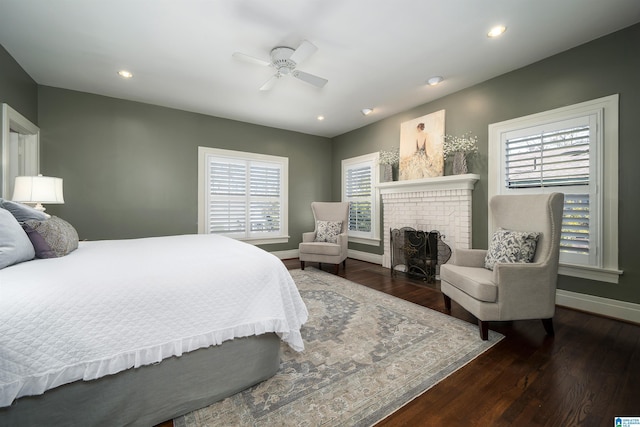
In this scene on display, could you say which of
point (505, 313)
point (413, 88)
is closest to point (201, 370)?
point (505, 313)

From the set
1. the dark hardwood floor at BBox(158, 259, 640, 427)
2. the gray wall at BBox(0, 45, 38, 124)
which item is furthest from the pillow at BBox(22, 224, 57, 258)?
the gray wall at BBox(0, 45, 38, 124)

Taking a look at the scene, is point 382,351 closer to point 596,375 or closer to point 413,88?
point 596,375

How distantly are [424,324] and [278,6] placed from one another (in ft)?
9.92

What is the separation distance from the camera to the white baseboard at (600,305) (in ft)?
7.78

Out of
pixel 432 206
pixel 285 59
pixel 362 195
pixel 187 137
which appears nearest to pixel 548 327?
pixel 432 206

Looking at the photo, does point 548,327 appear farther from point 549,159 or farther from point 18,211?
point 18,211

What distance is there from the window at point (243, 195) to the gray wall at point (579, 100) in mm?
3170

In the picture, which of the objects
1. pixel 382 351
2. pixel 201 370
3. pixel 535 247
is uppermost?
pixel 535 247

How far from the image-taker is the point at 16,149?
3.15 m

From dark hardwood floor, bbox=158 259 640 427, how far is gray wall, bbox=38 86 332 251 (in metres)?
3.57

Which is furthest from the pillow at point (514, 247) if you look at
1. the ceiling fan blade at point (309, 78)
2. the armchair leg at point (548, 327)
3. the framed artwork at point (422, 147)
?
the ceiling fan blade at point (309, 78)

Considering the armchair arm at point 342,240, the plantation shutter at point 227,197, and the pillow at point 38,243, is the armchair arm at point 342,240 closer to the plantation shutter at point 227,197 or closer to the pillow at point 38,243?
the plantation shutter at point 227,197

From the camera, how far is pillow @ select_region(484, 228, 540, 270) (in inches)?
87.7

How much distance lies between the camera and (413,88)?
3611mm
